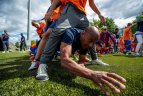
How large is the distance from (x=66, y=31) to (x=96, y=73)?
1.01 meters

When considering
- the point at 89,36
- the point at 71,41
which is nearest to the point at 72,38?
the point at 71,41

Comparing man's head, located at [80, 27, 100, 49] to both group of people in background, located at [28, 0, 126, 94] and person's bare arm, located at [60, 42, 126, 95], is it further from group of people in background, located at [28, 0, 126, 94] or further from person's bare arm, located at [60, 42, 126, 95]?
person's bare arm, located at [60, 42, 126, 95]

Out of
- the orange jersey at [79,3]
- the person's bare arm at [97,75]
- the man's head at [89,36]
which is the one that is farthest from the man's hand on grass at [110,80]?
the orange jersey at [79,3]

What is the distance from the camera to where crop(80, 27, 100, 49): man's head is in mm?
3383

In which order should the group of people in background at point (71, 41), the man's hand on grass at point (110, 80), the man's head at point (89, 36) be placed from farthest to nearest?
1. the man's head at point (89, 36)
2. the group of people in background at point (71, 41)
3. the man's hand on grass at point (110, 80)

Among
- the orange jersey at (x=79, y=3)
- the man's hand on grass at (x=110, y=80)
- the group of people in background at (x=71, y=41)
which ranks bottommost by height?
the man's hand on grass at (x=110, y=80)

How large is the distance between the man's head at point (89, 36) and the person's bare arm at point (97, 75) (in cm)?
24

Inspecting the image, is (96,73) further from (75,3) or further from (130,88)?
(75,3)

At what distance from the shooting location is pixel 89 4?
5078mm

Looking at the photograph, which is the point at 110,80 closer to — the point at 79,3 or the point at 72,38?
the point at 72,38

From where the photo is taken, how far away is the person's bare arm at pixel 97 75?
264 centimetres

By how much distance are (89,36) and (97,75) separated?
0.76 meters

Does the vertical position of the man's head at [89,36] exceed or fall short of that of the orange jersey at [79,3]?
it falls short

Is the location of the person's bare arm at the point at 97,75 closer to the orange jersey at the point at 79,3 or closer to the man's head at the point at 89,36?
the man's head at the point at 89,36
